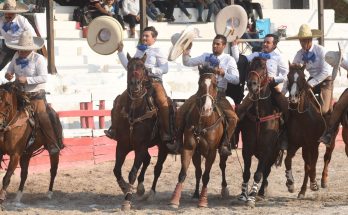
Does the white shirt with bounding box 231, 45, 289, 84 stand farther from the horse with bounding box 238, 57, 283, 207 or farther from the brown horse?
the brown horse

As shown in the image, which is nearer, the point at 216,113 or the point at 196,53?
the point at 216,113

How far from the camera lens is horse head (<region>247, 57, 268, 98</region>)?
13438 millimetres

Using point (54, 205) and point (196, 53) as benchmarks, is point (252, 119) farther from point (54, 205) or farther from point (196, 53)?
point (196, 53)

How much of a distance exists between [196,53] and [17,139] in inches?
414

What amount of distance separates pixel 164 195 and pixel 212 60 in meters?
2.34

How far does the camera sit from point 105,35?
14828 mm

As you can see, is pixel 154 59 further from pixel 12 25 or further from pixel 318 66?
pixel 12 25

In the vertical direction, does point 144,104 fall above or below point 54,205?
above

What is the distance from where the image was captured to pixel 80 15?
22.7 m

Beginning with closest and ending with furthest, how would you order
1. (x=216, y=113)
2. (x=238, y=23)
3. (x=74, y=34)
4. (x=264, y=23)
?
(x=216, y=113) < (x=238, y=23) < (x=74, y=34) < (x=264, y=23)

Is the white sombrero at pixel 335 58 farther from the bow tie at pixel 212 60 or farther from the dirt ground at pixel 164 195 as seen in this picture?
the dirt ground at pixel 164 195

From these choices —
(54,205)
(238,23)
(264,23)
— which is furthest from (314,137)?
(264,23)

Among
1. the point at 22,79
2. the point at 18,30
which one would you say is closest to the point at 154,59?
the point at 22,79

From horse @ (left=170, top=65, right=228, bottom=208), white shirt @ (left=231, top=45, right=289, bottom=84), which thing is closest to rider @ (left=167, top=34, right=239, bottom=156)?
horse @ (left=170, top=65, right=228, bottom=208)
